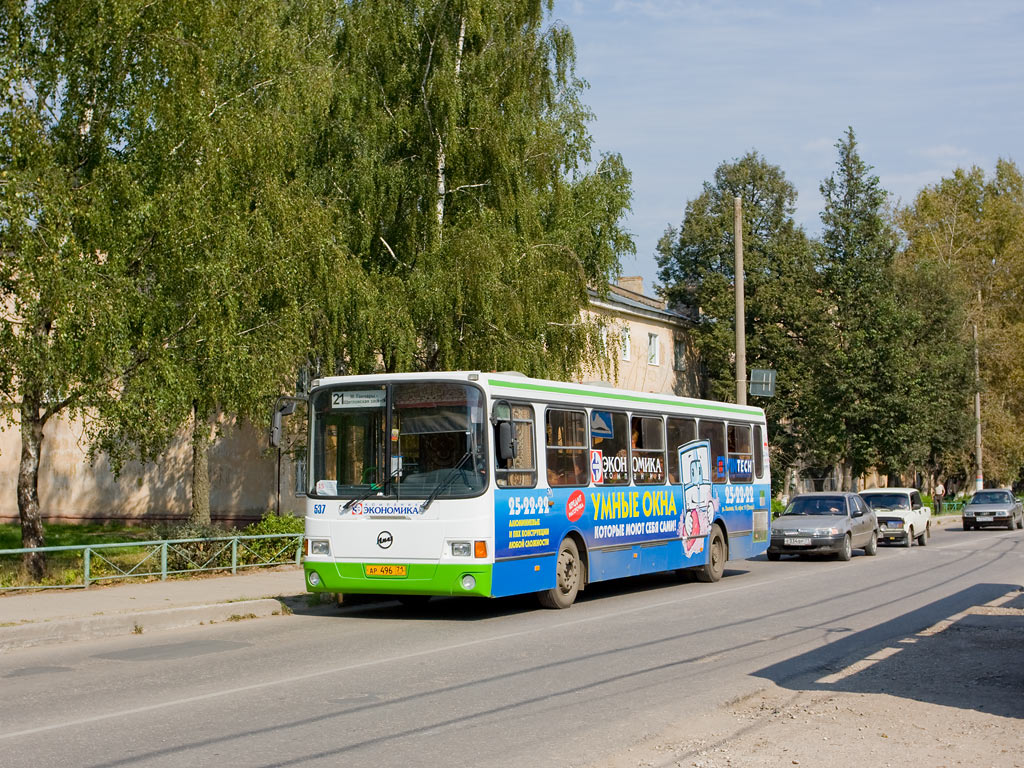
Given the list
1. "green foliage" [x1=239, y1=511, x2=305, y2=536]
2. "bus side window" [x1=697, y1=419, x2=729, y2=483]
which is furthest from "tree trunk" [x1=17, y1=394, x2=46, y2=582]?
"bus side window" [x1=697, y1=419, x2=729, y2=483]

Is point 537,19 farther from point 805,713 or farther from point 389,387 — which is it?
point 805,713

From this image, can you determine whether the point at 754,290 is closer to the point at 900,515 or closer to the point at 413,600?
the point at 900,515

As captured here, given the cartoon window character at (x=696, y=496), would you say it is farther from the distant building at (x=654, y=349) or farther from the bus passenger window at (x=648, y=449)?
the distant building at (x=654, y=349)

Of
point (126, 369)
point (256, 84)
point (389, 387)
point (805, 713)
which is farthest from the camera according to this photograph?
point (256, 84)

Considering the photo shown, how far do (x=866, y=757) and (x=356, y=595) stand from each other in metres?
10.7

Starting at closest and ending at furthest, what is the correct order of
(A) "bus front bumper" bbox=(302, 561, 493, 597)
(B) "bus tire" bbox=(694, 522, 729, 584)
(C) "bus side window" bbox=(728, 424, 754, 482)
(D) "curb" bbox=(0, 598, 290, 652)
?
1. (D) "curb" bbox=(0, 598, 290, 652)
2. (A) "bus front bumper" bbox=(302, 561, 493, 597)
3. (B) "bus tire" bbox=(694, 522, 729, 584)
4. (C) "bus side window" bbox=(728, 424, 754, 482)

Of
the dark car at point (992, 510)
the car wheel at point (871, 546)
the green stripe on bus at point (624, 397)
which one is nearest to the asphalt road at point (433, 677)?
the green stripe on bus at point (624, 397)

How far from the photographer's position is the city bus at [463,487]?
14.4 meters

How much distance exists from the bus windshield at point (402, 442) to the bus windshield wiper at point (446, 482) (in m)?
0.01

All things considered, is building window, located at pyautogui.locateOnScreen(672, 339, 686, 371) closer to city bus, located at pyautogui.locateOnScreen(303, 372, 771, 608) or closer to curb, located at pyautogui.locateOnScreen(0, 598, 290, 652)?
Result: city bus, located at pyautogui.locateOnScreen(303, 372, 771, 608)

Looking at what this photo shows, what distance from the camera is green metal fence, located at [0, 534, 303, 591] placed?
56.7ft

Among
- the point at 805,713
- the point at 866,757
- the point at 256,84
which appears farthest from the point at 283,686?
the point at 256,84

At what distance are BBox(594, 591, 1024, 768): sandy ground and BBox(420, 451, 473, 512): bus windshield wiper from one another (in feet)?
17.6

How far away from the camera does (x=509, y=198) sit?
90.0 feet
